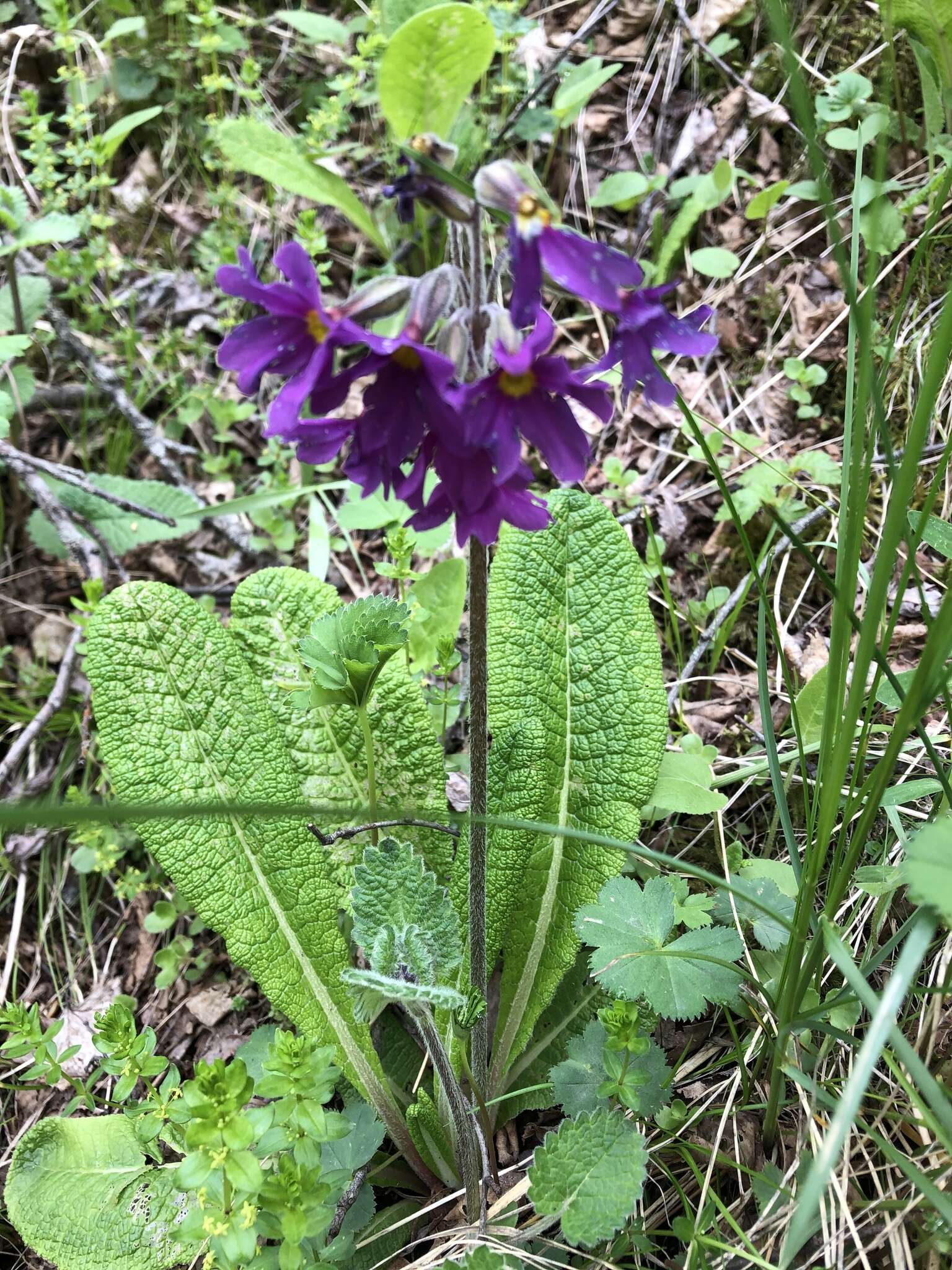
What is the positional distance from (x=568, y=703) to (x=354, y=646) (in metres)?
0.67

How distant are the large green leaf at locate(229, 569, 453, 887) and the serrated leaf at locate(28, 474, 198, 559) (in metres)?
0.79

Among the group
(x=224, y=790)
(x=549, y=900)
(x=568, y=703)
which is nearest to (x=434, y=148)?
(x=568, y=703)

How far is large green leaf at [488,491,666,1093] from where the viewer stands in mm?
2258

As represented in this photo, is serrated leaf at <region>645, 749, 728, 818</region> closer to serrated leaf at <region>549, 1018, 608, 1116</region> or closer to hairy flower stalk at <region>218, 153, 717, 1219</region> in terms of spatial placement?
serrated leaf at <region>549, 1018, 608, 1116</region>

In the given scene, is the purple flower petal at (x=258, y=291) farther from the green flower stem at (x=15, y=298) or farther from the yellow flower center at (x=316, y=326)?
the green flower stem at (x=15, y=298)

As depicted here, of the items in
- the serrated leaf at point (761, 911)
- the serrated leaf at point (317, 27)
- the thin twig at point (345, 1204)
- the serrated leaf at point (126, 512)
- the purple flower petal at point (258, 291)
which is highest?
the serrated leaf at point (317, 27)

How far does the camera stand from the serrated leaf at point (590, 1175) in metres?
1.59

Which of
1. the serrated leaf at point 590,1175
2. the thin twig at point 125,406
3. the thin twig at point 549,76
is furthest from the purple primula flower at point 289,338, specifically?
the thin twig at point 549,76

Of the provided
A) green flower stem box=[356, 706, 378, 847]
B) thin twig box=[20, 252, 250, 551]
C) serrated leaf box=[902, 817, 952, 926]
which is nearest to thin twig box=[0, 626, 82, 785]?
thin twig box=[20, 252, 250, 551]

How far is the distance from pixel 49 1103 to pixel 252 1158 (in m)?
1.21

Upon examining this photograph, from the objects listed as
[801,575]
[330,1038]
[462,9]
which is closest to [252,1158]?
[330,1038]

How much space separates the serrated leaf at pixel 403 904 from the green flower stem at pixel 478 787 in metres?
0.05

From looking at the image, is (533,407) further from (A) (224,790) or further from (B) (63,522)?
(B) (63,522)

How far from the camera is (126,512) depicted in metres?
3.26
